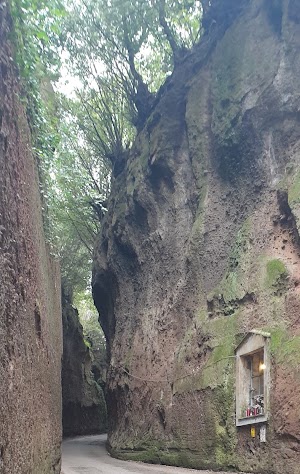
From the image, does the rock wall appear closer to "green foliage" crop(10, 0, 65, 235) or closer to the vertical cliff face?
"green foliage" crop(10, 0, 65, 235)

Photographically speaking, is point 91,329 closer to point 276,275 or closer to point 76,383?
point 76,383

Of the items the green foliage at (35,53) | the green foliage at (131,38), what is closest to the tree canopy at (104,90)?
the green foliage at (131,38)

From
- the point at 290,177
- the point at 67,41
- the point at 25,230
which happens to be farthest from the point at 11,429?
the point at 67,41

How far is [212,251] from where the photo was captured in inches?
568

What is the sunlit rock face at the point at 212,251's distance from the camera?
11.1 meters

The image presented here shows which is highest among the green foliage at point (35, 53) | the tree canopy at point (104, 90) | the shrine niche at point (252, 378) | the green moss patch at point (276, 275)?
the tree canopy at point (104, 90)

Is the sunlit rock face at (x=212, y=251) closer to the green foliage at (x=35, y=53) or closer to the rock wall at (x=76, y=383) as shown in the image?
the green foliage at (x=35, y=53)

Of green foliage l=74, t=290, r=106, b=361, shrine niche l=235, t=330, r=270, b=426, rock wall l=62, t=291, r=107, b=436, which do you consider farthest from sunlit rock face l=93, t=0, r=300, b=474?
green foliage l=74, t=290, r=106, b=361

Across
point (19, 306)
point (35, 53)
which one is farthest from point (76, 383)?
point (35, 53)

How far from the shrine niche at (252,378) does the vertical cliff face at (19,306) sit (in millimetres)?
4293

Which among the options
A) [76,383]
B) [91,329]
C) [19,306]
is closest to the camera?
[19,306]

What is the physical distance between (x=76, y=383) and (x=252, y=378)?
18565 mm

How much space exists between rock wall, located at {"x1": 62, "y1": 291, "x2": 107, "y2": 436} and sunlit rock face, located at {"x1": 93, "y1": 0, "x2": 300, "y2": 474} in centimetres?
723

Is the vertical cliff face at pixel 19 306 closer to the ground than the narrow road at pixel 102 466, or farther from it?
farther from it
